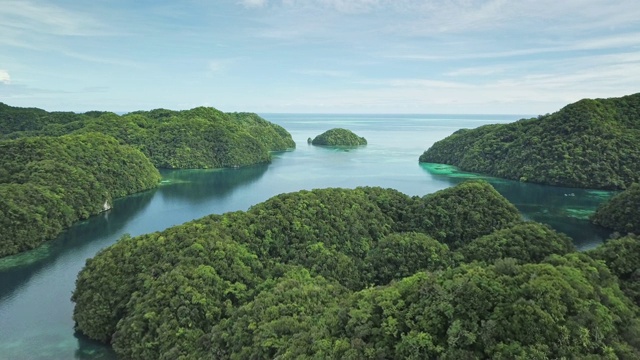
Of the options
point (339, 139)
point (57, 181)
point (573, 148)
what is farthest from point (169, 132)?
point (573, 148)

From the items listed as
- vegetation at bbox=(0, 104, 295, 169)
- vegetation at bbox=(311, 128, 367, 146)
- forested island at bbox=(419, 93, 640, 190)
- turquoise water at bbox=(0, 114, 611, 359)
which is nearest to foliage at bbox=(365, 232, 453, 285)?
turquoise water at bbox=(0, 114, 611, 359)

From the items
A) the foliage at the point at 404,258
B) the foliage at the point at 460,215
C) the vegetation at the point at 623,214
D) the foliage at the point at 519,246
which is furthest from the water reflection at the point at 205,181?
the vegetation at the point at 623,214

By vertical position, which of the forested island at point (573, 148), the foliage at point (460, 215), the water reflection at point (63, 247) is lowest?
the water reflection at point (63, 247)

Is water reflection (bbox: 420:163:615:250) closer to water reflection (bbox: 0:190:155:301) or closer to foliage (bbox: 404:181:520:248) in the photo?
foliage (bbox: 404:181:520:248)

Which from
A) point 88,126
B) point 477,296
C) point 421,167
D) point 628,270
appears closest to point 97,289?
point 477,296

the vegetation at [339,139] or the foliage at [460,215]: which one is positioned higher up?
the vegetation at [339,139]

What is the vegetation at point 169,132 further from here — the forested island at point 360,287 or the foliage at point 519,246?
the foliage at point 519,246

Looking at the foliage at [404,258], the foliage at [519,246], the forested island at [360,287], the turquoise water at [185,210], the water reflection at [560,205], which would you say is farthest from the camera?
the water reflection at [560,205]

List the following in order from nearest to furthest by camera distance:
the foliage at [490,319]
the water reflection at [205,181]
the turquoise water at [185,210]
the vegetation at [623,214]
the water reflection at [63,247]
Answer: the foliage at [490,319] < the turquoise water at [185,210] < the water reflection at [63,247] < the vegetation at [623,214] < the water reflection at [205,181]
